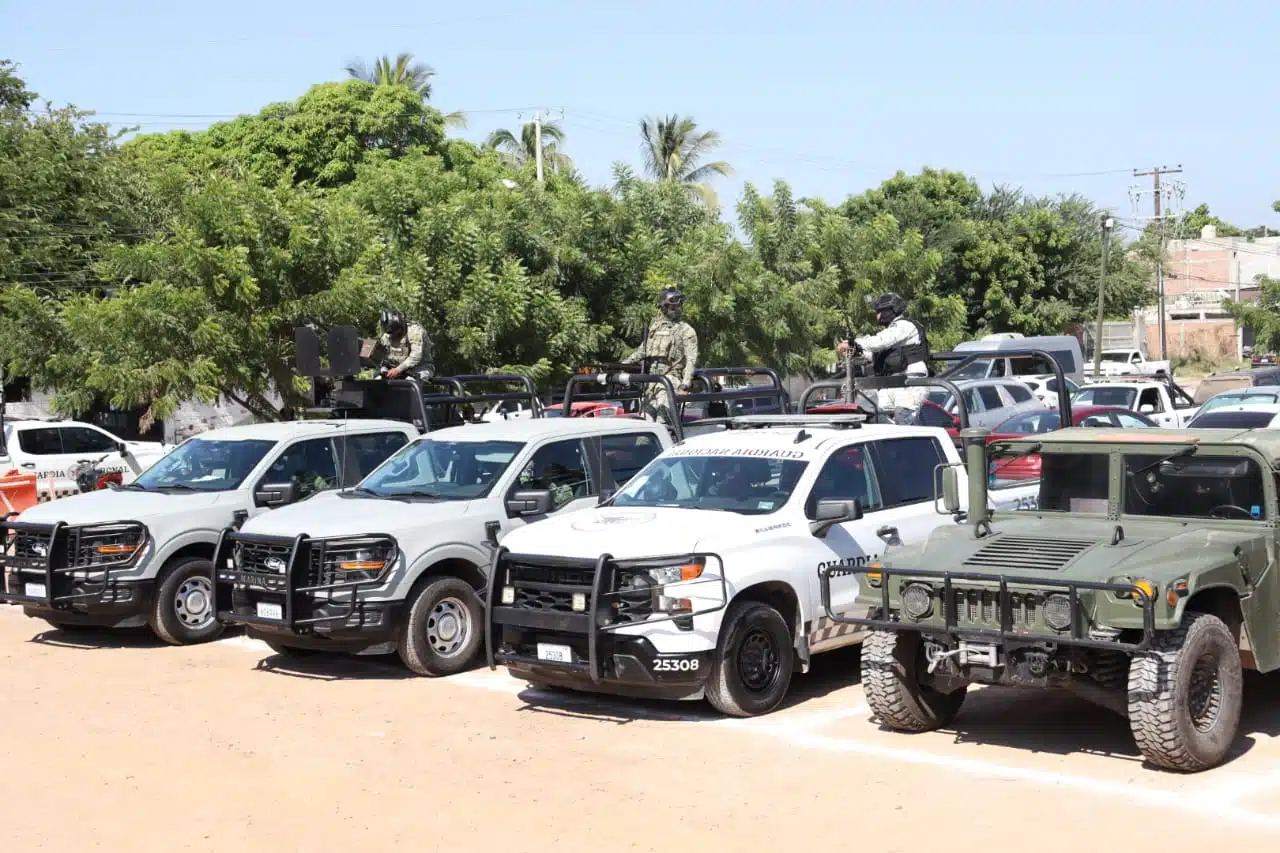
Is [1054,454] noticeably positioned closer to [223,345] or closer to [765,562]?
[765,562]

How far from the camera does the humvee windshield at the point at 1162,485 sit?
7.88 metres

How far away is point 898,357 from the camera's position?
13.1 meters

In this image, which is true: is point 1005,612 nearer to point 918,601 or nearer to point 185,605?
point 918,601

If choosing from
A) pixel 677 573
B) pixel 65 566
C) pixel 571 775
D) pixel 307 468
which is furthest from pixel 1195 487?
pixel 65 566

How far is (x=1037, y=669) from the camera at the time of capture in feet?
24.1

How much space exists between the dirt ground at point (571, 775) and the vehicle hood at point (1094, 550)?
104 centimetres

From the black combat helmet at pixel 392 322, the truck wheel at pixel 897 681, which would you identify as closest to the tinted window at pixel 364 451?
the black combat helmet at pixel 392 322

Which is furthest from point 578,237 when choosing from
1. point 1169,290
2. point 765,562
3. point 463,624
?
point 1169,290

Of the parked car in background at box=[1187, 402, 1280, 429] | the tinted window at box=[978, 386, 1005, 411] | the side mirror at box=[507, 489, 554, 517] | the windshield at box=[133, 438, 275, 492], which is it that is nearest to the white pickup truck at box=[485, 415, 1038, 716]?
the side mirror at box=[507, 489, 554, 517]

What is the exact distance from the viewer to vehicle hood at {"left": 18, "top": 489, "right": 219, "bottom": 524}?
11.8 m

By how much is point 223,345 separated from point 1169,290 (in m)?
85.2

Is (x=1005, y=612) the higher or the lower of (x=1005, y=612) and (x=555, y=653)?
the higher

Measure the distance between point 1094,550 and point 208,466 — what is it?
8.11 metres

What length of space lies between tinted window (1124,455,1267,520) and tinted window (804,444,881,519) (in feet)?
6.47
